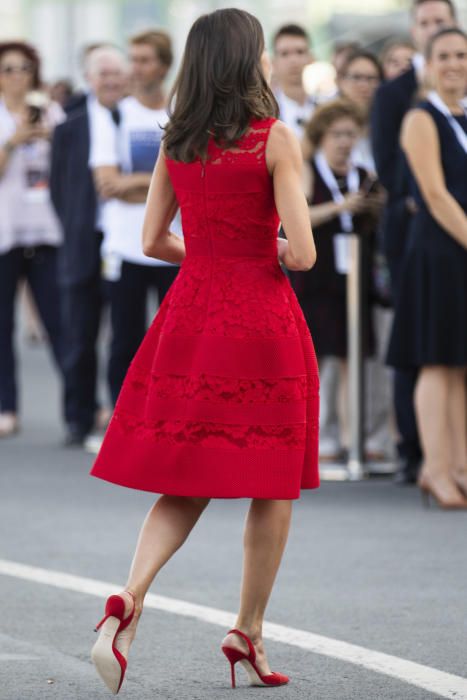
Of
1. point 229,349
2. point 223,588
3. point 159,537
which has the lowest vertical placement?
point 223,588

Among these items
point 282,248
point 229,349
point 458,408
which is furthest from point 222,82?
point 458,408

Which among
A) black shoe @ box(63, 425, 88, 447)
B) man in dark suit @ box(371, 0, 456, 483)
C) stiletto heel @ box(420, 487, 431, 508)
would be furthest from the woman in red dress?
black shoe @ box(63, 425, 88, 447)

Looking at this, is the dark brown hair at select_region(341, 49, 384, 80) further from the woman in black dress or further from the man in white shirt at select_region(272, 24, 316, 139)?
the woman in black dress

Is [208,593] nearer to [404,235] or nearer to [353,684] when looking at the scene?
[353,684]

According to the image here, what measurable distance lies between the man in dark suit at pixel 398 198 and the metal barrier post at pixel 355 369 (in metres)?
0.30

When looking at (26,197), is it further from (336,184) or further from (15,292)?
(336,184)

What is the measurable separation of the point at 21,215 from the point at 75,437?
153 cm

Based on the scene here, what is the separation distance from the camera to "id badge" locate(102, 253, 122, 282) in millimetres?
10578

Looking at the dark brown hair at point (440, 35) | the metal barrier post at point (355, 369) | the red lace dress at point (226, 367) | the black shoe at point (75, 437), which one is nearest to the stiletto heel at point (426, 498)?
the metal barrier post at point (355, 369)

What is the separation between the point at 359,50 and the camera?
11.1 m

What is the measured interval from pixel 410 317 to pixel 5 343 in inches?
153

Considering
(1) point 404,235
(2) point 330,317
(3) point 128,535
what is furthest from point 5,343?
(3) point 128,535

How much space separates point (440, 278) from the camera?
861 cm

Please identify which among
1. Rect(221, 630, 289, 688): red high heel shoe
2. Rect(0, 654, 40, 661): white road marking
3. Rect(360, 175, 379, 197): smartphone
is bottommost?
Rect(0, 654, 40, 661): white road marking
